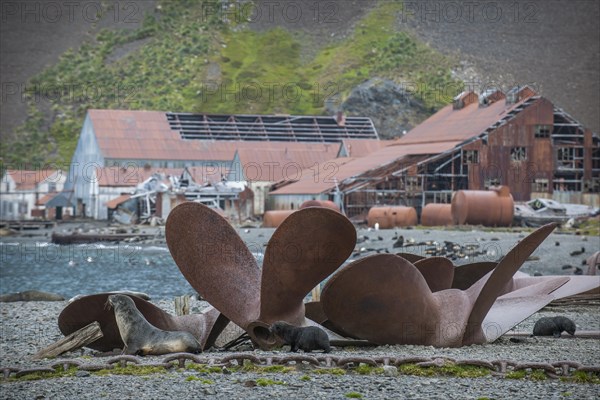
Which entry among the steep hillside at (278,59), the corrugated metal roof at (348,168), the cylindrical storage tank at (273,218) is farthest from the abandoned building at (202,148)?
the steep hillside at (278,59)

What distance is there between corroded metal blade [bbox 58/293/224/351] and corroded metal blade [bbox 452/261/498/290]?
4.05m

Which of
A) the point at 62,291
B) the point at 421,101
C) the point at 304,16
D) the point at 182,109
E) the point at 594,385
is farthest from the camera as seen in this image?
the point at 304,16

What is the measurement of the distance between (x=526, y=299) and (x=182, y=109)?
126 m

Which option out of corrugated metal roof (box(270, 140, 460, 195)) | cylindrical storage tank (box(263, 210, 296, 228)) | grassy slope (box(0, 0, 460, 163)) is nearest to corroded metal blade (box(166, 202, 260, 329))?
cylindrical storage tank (box(263, 210, 296, 228))

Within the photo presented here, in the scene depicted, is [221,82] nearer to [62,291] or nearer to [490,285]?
[62,291]

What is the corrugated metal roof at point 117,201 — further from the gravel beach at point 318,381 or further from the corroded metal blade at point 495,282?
the corroded metal blade at point 495,282

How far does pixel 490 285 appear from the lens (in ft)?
44.5

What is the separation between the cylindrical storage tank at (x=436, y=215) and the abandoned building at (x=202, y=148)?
17.1m

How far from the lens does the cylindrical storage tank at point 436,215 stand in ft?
174

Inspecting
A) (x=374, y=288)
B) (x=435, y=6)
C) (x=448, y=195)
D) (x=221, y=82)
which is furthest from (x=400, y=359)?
(x=435, y=6)

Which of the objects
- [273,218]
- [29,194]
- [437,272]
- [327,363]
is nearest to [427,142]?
[273,218]

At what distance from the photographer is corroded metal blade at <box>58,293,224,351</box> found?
13.4 m

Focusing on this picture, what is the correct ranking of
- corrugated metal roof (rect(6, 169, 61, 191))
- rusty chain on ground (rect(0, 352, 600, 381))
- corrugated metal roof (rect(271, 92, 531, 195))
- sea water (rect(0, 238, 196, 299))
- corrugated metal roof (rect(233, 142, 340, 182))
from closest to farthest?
rusty chain on ground (rect(0, 352, 600, 381)), sea water (rect(0, 238, 196, 299)), corrugated metal roof (rect(271, 92, 531, 195)), corrugated metal roof (rect(233, 142, 340, 182)), corrugated metal roof (rect(6, 169, 61, 191))

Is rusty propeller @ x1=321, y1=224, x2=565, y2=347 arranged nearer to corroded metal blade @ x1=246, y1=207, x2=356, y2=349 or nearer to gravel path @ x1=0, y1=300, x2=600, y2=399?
corroded metal blade @ x1=246, y1=207, x2=356, y2=349
